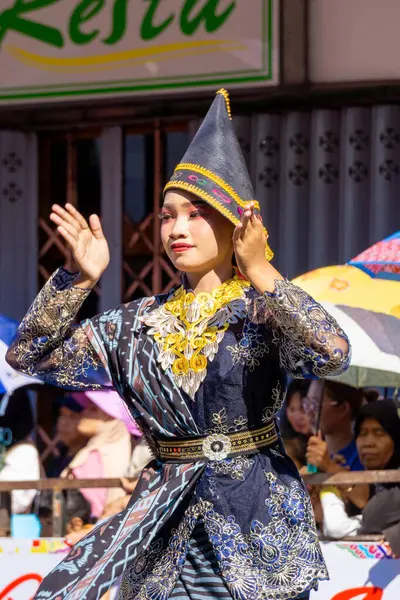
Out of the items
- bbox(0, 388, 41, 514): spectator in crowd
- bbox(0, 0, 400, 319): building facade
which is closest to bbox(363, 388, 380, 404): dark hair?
bbox(0, 0, 400, 319): building facade

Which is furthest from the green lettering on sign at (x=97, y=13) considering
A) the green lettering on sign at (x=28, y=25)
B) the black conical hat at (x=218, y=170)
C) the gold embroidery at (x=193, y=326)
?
the gold embroidery at (x=193, y=326)

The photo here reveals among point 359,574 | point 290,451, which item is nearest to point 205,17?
point 290,451

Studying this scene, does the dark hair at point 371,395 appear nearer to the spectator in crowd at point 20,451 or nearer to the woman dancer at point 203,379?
the spectator in crowd at point 20,451

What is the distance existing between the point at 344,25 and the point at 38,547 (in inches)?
134

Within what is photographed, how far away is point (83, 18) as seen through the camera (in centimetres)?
727

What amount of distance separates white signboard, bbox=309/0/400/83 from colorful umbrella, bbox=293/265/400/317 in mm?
1772

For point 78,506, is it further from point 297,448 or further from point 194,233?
point 194,233

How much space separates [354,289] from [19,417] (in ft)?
7.38

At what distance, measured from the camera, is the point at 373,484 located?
206 inches

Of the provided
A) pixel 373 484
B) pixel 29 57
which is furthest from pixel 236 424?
pixel 29 57

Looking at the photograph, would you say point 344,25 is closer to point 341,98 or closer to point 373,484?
point 341,98

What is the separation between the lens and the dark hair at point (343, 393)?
5828mm

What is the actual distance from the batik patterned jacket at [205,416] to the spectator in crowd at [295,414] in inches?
98.8

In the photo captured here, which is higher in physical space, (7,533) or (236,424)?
(236,424)
